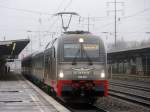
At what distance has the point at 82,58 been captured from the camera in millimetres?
18094

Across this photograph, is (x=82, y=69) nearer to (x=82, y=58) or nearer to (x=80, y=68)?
(x=80, y=68)

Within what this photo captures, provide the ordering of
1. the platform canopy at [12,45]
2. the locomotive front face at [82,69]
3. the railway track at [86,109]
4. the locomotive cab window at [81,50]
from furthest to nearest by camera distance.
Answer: the platform canopy at [12,45] < the locomotive cab window at [81,50] < the locomotive front face at [82,69] < the railway track at [86,109]

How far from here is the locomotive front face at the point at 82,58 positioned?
58.0ft

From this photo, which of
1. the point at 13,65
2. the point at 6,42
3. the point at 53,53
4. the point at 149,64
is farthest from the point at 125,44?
the point at 53,53

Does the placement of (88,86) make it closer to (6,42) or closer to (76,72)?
(76,72)

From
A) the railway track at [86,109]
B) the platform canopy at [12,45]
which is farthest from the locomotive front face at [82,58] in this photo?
the platform canopy at [12,45]

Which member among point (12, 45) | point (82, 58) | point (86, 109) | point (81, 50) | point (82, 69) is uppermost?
point (12, 45)

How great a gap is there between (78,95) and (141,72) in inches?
1393

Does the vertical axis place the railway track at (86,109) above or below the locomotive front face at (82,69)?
below

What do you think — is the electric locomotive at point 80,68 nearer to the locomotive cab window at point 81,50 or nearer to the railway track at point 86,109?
the locomotive cab window at point 81,50

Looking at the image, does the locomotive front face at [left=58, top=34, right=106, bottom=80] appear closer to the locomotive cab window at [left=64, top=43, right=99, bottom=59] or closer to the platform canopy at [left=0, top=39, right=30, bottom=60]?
the locomotive cab window at [left=64, top=43, right=99, bottom=59]

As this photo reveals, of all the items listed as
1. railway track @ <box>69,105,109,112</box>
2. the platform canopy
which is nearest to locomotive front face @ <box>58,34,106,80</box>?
railway track @ <box>69,105,109,112</box>

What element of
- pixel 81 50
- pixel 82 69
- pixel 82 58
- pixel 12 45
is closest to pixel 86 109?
pixel 82 69

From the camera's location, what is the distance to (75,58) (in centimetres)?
1802
